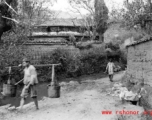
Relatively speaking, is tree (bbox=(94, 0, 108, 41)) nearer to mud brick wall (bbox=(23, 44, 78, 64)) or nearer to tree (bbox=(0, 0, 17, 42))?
mud brick wall (bbox=(23, 44, 78, 64))

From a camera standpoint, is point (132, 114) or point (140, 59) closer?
point (132, 114)

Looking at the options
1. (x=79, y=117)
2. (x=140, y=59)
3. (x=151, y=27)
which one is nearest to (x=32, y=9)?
(x=151, y=27)

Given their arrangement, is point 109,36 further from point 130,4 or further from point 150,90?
point 150,90

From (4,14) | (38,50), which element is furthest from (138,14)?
(4,14)

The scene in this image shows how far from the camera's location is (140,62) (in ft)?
36.4

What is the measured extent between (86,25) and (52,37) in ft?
16.2

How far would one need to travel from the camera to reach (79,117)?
6500 mm

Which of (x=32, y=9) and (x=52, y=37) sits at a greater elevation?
(x=32, y=9)

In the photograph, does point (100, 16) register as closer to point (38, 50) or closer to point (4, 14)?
point (38, 50)

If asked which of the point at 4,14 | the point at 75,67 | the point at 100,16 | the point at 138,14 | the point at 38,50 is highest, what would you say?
the point at 100,16

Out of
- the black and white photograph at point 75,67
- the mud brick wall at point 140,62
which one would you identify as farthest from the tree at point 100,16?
the mud brick wall at point 140,62

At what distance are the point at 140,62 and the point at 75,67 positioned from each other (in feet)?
24.3

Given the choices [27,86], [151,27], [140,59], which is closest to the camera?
[27,86]

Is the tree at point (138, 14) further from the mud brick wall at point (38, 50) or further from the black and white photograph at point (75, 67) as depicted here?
the mud brick wall at point (38, 50)
